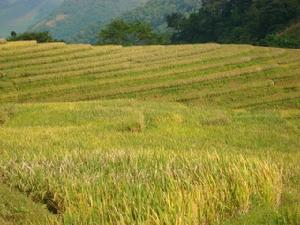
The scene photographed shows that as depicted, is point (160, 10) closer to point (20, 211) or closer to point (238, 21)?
point (238, 21)

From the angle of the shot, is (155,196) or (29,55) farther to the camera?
(29,55)

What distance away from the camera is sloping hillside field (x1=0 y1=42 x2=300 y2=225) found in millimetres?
7992

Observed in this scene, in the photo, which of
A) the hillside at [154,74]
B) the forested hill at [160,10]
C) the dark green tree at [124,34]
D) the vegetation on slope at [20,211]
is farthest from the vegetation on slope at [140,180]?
the forested hill at [160,10]

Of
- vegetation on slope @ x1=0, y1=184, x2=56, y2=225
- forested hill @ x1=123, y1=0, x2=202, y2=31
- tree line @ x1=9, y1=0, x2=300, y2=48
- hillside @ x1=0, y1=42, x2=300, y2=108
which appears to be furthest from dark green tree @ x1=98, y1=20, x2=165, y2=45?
forested hill @ x1=123, y1=0, x2=202, y2=31

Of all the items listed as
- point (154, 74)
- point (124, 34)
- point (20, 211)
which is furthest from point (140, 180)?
point (124, 34)

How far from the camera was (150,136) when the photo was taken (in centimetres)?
1888

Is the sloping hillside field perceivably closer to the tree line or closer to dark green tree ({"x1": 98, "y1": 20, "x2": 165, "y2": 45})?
the tree line

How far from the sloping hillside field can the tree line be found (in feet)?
74.0

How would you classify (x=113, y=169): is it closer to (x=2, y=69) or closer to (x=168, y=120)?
(x=168, y=120)

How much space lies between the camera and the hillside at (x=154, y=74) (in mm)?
33188

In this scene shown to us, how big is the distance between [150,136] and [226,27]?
225 ft

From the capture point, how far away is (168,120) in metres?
22.1

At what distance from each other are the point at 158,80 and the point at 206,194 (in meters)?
28.9

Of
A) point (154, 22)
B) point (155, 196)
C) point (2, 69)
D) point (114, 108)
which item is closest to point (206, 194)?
point (155, 196)
